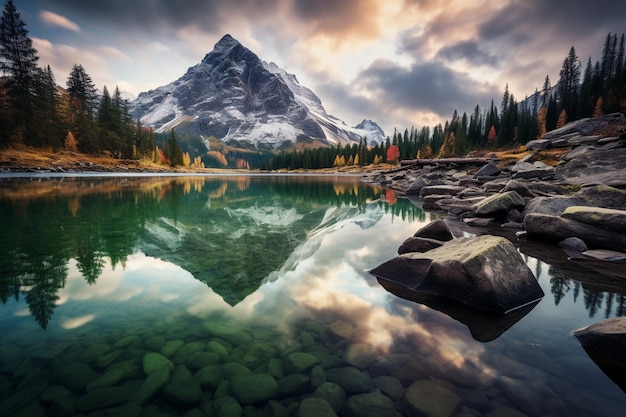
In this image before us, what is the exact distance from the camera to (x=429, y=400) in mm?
3316

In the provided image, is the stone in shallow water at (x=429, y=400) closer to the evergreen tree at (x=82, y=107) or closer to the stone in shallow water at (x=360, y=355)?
the stone in shallow water at (x=360, y=355)

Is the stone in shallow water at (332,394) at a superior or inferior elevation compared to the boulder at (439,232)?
inferior

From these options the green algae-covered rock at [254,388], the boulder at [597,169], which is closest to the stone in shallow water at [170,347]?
the green algae-covered rock at [254,388]

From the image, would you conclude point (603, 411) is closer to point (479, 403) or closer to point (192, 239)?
point (479, 403)

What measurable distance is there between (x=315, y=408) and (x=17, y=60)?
4614 inches

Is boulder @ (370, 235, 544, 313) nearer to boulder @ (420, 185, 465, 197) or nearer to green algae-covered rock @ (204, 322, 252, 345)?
green algae-covered rock @ (204, 322, 252, 345)

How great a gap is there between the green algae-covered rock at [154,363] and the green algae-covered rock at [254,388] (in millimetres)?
1052

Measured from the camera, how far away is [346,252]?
1031 cm

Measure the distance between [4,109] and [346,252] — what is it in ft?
314

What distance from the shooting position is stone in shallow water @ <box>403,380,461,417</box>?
3.14 metres

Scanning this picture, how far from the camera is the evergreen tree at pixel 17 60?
7269 centimetres

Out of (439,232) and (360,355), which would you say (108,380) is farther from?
(439,232)

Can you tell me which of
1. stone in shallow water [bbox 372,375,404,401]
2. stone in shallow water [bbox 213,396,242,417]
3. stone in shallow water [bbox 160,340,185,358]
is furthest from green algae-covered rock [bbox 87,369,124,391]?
stone in shallow water [bbox 372,375,404,401]

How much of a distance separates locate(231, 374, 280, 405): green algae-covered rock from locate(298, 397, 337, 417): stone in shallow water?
413mm
